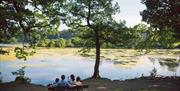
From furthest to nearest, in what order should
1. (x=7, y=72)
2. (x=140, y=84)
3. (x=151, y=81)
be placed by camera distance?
(x=7, y=72) < (x=151, y=81) < (x=140, y=84)

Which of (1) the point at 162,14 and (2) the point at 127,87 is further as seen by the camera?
(1) the point at 162,14

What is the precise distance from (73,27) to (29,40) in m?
4.88

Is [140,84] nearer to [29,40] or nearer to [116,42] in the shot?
[116,42]

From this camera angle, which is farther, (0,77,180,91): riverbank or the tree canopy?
the tree canopy

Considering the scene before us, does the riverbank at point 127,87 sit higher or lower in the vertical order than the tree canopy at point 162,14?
lower

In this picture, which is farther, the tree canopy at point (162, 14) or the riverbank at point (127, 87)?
the tree canopy at point (162, 14)

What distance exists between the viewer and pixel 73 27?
110 feet

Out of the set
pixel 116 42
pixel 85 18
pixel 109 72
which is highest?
pixel 85 18

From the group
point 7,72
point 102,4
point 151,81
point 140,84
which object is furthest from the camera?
point 7,72

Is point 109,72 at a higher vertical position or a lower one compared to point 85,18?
lower

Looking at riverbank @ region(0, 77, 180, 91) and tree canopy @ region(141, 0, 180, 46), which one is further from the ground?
tree canopy @ region(141, 0, 180, 46)

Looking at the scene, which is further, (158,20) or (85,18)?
(85,18)

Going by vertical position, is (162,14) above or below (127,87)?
above

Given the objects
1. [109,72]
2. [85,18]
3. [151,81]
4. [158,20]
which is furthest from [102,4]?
[109,72]
